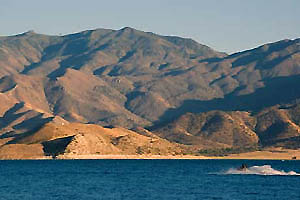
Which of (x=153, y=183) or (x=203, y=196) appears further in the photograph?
(x=153, y=183)

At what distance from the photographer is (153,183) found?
643ft

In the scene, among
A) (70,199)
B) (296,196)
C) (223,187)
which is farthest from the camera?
(223,187)

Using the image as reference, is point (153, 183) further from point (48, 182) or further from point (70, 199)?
point (70, 199)

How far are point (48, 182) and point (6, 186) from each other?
64.0 ft

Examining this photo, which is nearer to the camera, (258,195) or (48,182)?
(258,195)

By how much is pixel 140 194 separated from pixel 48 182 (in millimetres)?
48704

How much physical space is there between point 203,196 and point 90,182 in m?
54.1

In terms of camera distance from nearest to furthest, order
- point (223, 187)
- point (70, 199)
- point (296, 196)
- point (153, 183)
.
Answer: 1. point (70, 199)
2. point (296, 196)
3. point (223, 187)
4. point (153, 183)

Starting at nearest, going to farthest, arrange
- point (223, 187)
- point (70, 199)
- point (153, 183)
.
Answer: point (70, 199)
point (223, 187)
point (153, 183)

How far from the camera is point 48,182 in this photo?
199 m

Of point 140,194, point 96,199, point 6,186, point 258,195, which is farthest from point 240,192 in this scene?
point 6,186

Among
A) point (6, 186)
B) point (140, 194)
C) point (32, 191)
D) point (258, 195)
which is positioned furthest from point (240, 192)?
point (6, 186)

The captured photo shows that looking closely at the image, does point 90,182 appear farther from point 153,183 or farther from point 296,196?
point 296,196

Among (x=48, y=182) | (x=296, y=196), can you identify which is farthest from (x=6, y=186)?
(x=296, y=196)
